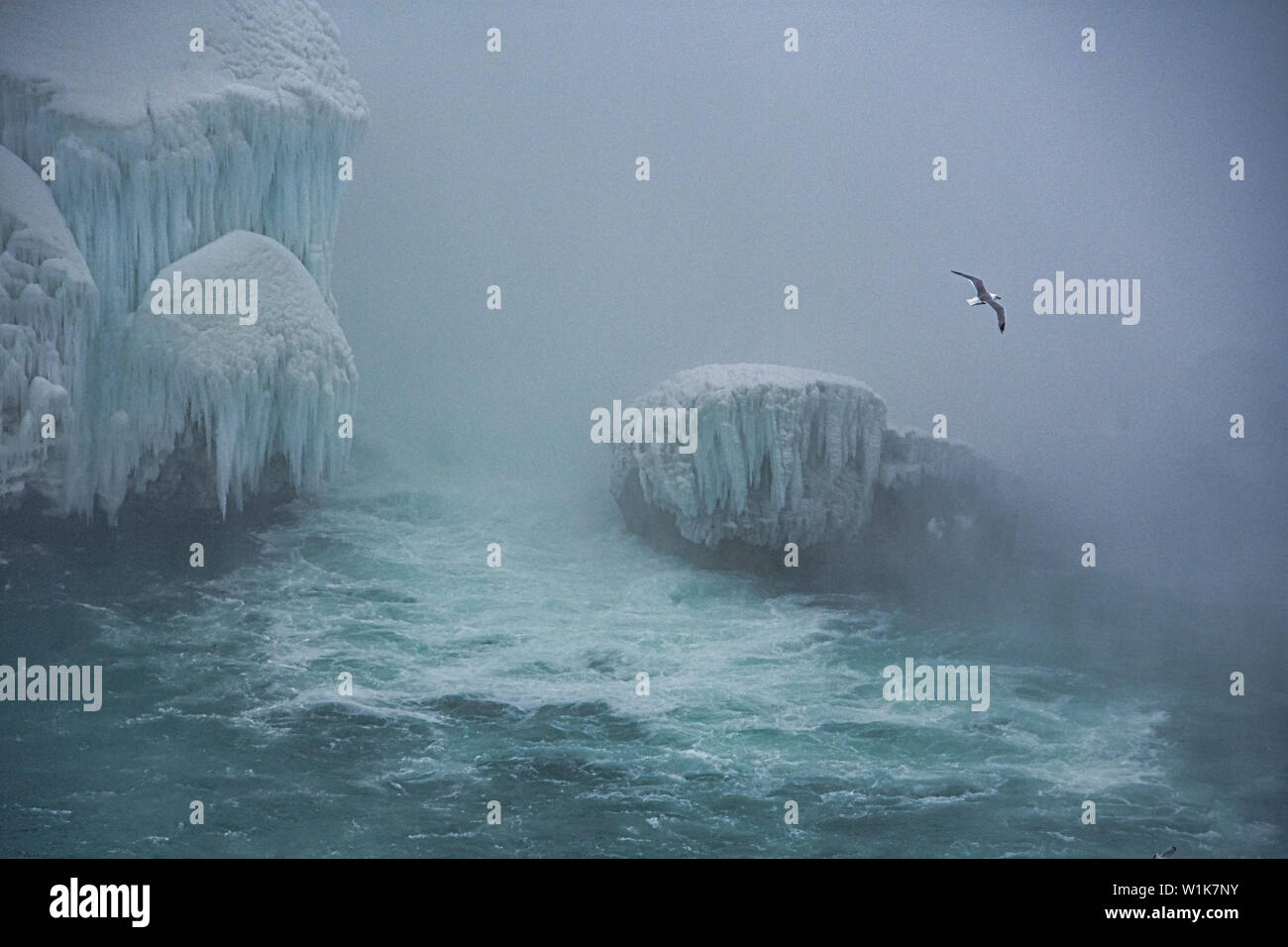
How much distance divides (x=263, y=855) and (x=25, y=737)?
342 centimetres

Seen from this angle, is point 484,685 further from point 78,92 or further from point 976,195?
point 976,195

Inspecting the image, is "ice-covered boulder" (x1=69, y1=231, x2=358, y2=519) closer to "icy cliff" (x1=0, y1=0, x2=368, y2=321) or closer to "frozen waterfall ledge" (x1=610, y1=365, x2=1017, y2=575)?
"icy cliff" (x1=0, y1=0, x2=368, y2=321)

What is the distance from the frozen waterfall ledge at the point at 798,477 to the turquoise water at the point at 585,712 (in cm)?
79

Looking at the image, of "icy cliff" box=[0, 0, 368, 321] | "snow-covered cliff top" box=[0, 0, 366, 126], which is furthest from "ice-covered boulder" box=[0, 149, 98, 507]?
"snow-covered cliff top" box=[0, 0, 366, 126]

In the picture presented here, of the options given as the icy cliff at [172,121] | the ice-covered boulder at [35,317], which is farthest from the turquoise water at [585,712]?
the icy cliff at [172,121]

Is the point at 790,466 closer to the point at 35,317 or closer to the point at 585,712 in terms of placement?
the point at 585,712

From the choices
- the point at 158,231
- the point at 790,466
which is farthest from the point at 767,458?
the point at 158,231

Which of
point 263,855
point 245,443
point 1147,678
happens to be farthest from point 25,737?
point 1147,678

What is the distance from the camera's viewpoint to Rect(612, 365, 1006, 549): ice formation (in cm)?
1727

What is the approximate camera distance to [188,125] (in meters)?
15.0

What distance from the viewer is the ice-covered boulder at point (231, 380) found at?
14.9 m

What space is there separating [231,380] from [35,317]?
2.32 m

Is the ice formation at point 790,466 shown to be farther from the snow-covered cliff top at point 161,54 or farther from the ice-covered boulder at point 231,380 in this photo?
the snow-covered cliff top at point 161,54

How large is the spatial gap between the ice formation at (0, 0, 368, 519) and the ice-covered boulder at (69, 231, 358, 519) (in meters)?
0.03
